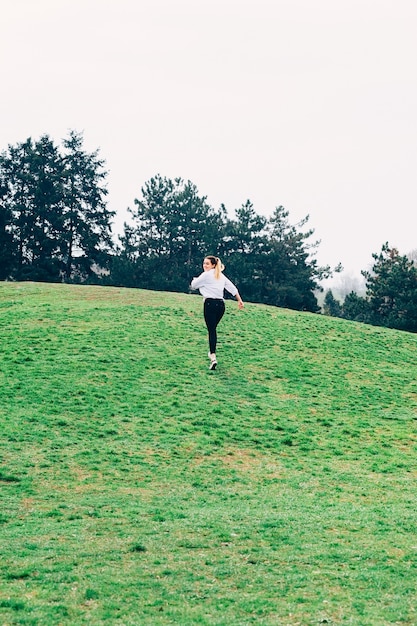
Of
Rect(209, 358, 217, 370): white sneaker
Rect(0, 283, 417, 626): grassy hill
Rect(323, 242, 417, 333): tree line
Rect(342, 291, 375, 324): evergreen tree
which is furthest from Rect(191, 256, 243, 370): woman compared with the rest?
Rect(342, 291, 375, 324): evergreen tree

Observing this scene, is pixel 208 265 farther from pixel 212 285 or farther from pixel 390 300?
pixel 390 300

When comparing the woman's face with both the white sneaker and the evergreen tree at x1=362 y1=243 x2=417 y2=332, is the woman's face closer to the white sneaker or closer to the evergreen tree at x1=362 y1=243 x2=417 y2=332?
the white sneaker

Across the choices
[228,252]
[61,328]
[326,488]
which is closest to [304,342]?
[61,328]

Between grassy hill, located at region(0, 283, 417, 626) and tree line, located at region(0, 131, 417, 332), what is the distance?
131 ft

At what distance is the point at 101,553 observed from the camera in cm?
752

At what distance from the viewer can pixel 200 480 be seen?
11.0m

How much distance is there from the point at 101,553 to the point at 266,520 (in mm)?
2461

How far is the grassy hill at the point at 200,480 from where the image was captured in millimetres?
6453

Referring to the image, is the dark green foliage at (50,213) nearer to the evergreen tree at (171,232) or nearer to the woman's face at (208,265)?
the evergreen tree at (171,232)

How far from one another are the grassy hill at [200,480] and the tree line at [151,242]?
3990 cm

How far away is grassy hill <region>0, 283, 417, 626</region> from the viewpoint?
6453mm

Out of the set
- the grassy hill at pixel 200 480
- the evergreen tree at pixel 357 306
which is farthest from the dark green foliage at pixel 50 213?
the grassy hill at pixel 200 480

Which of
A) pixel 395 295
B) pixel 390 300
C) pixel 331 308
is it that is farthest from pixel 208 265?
pixel 331 308

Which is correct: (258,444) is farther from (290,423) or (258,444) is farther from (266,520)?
(266,520)
